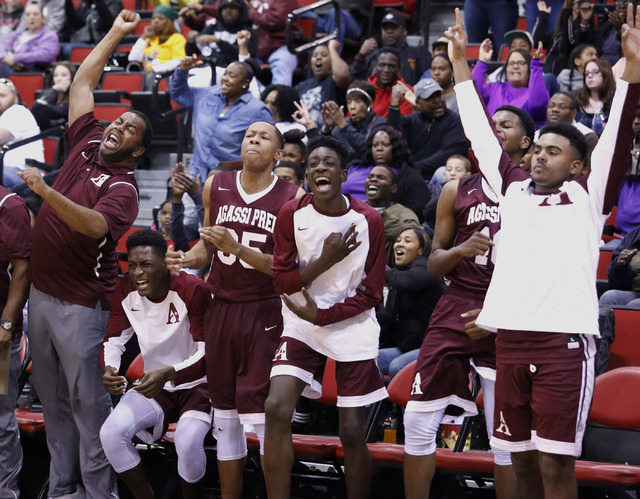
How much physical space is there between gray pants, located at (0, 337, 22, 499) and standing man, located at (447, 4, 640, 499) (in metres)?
2.82

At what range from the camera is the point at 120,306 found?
209 inches

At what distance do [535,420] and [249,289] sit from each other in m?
1.77

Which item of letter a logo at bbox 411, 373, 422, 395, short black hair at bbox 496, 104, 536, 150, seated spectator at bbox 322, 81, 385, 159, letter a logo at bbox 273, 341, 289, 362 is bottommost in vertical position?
letter a logo at bbox 411, 373, 422, 395

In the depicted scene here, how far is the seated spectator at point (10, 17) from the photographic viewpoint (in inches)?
512

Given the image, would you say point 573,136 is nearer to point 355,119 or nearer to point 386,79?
point 355,119

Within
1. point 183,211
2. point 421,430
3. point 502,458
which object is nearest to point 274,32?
point 183,211

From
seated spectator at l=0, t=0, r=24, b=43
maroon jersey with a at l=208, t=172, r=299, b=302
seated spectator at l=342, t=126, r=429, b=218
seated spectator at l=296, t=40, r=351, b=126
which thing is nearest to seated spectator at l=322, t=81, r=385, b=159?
seated spectator at l=342, t=126, r=429, b=218

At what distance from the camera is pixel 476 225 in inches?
184

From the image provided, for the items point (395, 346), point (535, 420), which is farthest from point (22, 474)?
point (535, 420)

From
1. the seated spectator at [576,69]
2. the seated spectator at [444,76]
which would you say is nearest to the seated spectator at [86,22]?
the seated spectator at [444,76]

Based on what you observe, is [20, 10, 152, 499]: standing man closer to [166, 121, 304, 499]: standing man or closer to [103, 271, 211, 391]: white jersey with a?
[103, 271, 211, 391]: white jersey with a

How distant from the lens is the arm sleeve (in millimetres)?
4633

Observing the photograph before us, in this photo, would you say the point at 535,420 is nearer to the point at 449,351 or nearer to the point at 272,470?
the point at 449,351

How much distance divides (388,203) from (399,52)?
11.2 ft
